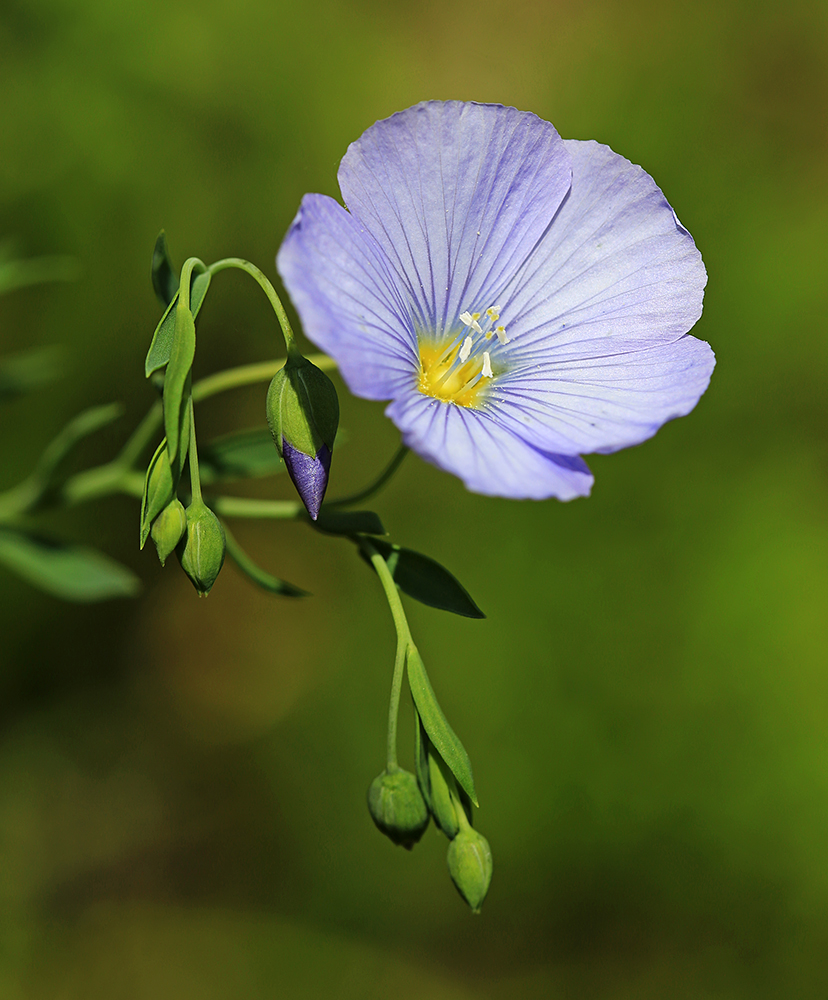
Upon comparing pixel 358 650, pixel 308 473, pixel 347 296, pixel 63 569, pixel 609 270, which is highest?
pixel 609 270

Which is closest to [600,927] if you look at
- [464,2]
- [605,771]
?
[605,771]

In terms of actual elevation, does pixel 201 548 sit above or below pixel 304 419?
below

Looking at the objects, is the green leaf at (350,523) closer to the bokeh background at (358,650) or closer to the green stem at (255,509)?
the green stem at (255,509)

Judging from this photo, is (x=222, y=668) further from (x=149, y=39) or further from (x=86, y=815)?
(x=149, y=39)

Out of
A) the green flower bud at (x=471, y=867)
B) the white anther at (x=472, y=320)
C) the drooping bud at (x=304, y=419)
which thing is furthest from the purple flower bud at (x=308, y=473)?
the green flower bud at (x=471, y=867)

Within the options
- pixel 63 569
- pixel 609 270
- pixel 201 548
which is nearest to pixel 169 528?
pixel 201 548

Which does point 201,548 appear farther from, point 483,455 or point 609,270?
point 609,270
